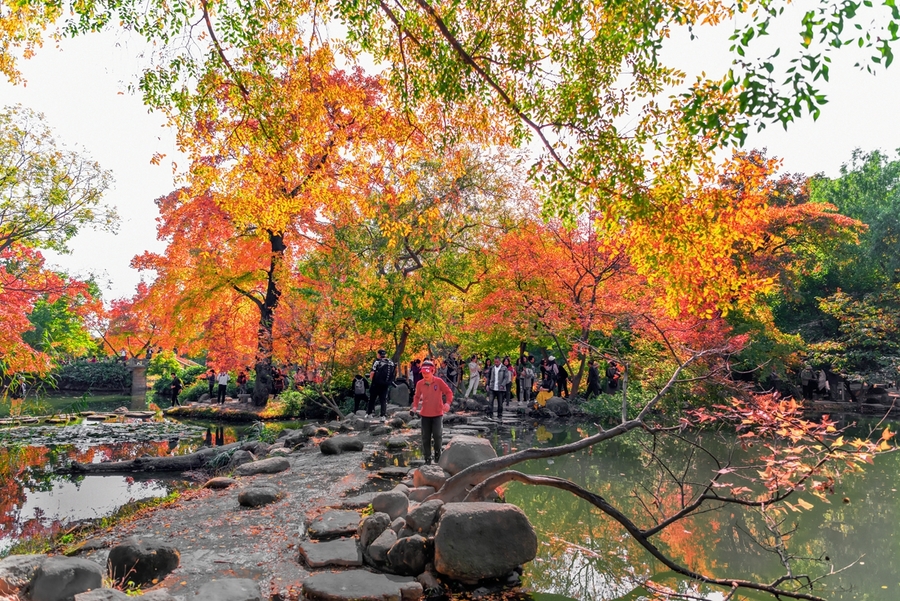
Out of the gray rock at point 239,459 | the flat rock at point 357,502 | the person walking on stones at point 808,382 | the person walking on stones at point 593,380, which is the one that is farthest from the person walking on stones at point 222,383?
the person walking on stones at point 808,382

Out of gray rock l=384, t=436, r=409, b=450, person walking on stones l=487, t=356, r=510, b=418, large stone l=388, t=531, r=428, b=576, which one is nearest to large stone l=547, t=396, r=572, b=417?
person walking on stones l=487, t=356, r=510, b=418

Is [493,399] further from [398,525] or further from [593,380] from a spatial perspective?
[398,525]

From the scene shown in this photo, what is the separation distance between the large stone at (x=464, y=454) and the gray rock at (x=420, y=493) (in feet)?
1.60

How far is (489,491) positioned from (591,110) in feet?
15.2

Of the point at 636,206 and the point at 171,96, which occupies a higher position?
the point at 171,96

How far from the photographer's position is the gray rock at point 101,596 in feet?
11.5

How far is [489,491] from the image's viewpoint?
6.03 m

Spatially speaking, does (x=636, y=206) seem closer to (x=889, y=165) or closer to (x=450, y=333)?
(x=450, y=333)

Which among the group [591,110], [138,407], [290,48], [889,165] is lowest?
[138,407]

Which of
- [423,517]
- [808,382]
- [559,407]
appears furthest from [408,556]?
[808,382]

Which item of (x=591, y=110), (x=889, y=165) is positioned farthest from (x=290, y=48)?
(x=889, y=165)

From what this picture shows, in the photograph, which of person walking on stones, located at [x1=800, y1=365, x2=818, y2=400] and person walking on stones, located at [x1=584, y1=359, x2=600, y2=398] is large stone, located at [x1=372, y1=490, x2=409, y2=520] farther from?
person walking on stones, located at [x1=800, y1=365, x2=818, y2=400]

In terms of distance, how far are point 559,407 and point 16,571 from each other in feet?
49.6

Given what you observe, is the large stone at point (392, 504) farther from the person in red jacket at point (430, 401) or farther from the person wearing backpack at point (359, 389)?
the person wearing backpack at point (359, 389)
